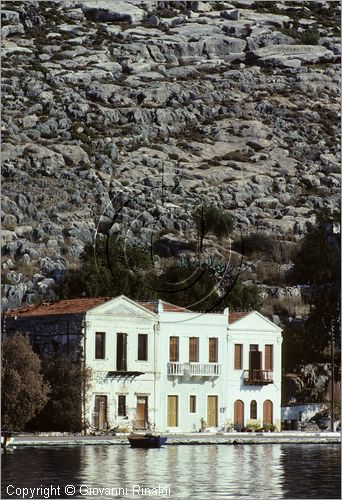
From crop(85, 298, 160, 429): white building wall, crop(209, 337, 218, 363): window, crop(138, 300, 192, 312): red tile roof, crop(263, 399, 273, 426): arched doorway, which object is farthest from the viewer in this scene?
crop(263, 399, 273, 426): arched doorway

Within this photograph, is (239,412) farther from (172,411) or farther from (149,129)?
(149,129)

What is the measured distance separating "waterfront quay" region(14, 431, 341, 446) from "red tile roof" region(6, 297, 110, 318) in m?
7.01

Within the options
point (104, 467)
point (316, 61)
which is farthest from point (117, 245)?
point (316, 61)

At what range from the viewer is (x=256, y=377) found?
90250mm

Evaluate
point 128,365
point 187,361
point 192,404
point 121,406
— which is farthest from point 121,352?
point 192,404

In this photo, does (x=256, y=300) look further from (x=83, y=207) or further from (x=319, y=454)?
(x=83, y=207)

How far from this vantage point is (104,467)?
6238 cm

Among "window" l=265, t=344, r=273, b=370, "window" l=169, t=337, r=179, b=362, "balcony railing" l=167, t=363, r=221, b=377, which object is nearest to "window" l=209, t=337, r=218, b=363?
"balcony railing" l=167, t=363, r=221, b=377

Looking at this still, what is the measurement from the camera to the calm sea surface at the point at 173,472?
174 ft

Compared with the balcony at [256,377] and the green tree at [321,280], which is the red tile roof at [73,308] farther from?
the green tree at [321,280]

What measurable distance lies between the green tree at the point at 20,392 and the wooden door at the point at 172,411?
30.1ft

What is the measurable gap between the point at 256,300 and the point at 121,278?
796cm

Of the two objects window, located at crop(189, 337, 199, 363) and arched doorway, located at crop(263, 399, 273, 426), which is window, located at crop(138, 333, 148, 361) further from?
arched doorway, located at crop(263, 399, 273, 426)

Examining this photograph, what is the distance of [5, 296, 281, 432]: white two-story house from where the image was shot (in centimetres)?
8519
